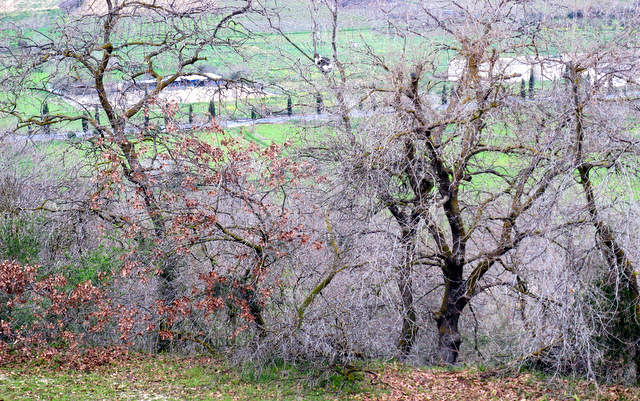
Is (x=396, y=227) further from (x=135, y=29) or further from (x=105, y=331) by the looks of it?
(x=135, y=29)

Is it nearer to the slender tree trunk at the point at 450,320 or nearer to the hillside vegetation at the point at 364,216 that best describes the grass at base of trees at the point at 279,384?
the hillside vegetation at the point at 364,216

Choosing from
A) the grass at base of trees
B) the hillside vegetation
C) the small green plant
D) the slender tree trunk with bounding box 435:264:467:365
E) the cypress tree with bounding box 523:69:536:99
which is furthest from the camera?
the slender tree trunk with bounding box 435:264:467:365

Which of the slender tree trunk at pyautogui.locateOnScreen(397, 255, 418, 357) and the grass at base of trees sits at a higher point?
the slender tree trunk at pyautogui.locateOnScreen(397, 255, 418, 357)

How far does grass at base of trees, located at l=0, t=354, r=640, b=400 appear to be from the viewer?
26.2 feet

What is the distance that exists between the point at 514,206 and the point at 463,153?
1.13 m

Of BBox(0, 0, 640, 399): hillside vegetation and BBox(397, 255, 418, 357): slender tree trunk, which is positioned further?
BBox(397, 255, 418, 357): slender tree trunk

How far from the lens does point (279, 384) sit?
8.73 m

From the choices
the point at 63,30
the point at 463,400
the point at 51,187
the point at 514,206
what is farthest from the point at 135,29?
the point at 463,400

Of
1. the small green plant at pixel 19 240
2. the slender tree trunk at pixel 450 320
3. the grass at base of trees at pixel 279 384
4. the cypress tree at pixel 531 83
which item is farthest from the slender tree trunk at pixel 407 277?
the small green plant at pixel 19 240

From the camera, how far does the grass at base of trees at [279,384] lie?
26.2 ft

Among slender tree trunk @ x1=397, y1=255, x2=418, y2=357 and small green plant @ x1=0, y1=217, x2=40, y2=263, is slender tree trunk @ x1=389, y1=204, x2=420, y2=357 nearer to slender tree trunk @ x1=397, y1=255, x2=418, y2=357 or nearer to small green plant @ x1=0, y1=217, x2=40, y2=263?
slender tree trunk @ x1=397, y1=255, x2=418, y2=357

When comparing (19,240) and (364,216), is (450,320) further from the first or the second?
(19,240)

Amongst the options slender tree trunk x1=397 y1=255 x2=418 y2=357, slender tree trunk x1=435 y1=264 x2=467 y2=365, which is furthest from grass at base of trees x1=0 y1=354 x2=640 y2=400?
slender tree trunk x1=435 y1=264 x2=467 y2=365

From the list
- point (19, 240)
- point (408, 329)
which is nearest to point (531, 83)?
point (408, 329)
